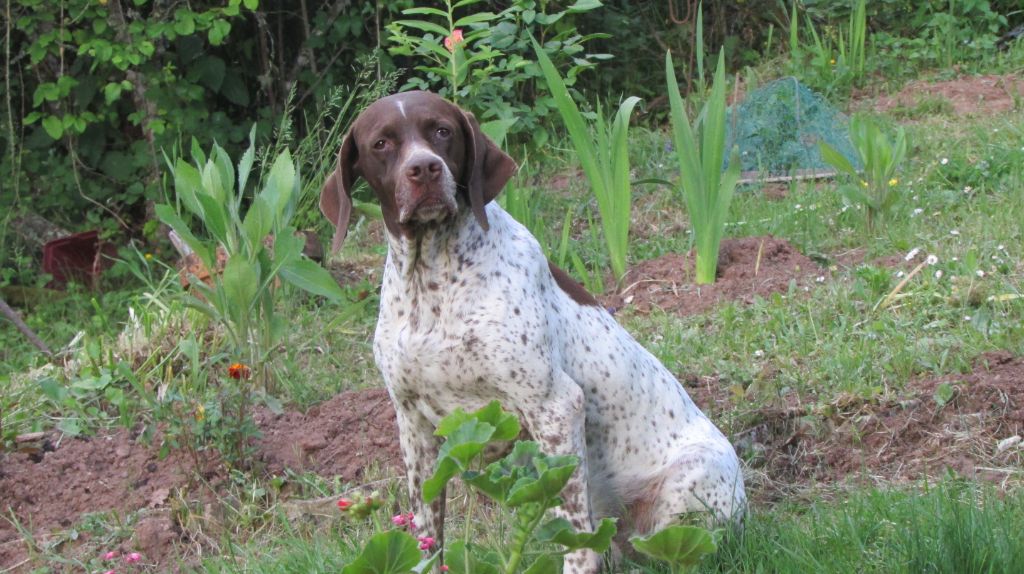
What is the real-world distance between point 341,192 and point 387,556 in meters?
1.45

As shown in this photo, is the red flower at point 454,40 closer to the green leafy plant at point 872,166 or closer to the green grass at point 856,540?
the green leafy plant at point 872,166

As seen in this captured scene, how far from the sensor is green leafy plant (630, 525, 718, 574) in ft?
7.23

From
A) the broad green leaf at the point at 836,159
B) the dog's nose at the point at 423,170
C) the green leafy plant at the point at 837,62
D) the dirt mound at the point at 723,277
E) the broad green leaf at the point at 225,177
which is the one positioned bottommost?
the dirt mound at the point at 723,277

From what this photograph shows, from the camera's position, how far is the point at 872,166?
5605 millimetres

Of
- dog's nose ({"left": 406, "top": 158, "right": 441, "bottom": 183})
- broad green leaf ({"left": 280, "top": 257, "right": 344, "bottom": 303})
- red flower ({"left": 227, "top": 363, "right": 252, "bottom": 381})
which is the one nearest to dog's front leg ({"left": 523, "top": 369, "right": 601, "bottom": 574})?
dog's nose ({"left": 406, "top": 158, "right": 441, "bottom": 183})

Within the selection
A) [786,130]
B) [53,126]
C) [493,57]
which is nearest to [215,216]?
[493,57]

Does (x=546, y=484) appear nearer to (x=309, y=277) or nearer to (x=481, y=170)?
(x=481, y=170)

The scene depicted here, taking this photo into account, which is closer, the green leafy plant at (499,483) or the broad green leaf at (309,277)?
the green leafy plant at (499,483)

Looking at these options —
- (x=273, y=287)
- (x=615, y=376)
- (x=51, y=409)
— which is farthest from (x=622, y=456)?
(x=51, y=409)

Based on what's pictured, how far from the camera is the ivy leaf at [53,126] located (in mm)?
7562

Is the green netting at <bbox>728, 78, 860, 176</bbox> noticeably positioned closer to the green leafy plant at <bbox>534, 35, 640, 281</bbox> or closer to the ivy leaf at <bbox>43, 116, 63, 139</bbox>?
the green leafy plant at <bbox>534, 35, 640, 281</bbox>

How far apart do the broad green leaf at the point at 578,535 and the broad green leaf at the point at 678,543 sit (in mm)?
60

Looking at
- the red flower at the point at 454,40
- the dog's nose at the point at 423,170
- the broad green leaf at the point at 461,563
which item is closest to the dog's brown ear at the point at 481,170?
the dog's nose at the point at 423,170

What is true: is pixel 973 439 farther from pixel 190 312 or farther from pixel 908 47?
pixel 908 47
